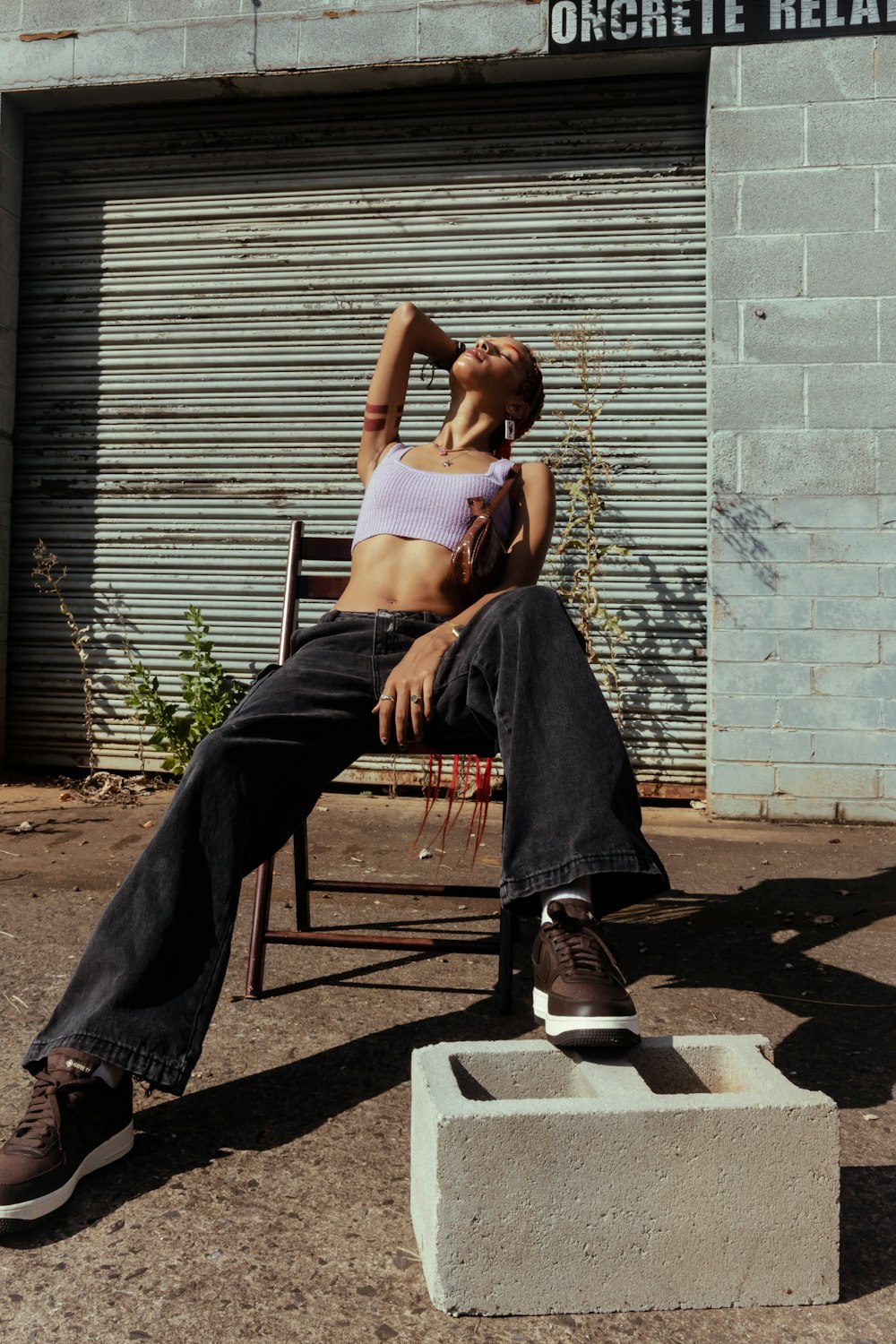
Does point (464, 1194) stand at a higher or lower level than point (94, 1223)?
higher

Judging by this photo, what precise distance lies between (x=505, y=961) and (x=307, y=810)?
1.84 ft

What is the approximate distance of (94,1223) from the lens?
1558 mm

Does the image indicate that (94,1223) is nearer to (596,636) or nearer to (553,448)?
(596,636)

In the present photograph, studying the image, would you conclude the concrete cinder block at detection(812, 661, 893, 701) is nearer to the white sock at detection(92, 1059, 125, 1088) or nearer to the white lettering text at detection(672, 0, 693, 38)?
the white lettering text at detection(672, 0, 693, 38)

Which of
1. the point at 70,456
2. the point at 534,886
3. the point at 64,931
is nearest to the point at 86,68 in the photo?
the point at 70,456

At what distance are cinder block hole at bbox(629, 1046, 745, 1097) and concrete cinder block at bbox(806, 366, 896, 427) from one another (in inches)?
141

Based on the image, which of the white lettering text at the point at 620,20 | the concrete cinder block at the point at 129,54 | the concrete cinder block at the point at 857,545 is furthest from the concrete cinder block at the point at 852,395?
the concrete cinder block at the point at 129,54

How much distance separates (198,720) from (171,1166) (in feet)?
11.6

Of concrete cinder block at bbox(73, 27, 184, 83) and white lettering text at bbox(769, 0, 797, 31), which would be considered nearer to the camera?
white lettering text at bbox(769, 0, 797, 31)

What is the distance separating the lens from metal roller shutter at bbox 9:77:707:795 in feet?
16.5

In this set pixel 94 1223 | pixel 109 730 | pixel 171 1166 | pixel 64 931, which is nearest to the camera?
pixel 94 1223

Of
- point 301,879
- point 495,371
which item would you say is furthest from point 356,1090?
point 495,371

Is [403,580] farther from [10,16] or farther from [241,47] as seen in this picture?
[10,16]

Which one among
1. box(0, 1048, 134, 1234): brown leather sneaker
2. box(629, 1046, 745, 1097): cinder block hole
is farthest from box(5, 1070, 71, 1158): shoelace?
box(629, 1046, 745, 1097): cinder block hole
